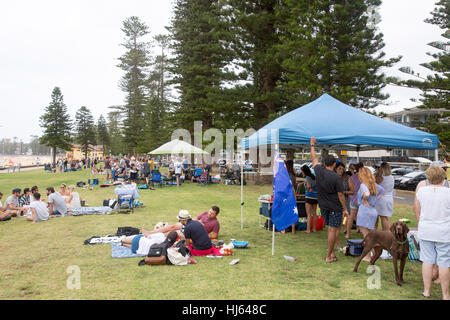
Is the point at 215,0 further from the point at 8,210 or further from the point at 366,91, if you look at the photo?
the point at 8,210

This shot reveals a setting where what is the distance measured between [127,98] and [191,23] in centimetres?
2342

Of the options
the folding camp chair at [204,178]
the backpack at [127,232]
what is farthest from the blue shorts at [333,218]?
the folding camp chair at [204,178]

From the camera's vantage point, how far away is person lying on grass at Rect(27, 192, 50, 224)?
8445 millimetres

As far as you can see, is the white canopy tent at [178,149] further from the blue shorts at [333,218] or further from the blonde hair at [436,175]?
the blonde hair at [436,175]

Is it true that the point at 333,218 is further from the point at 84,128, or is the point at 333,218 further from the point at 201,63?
the point at 84,128

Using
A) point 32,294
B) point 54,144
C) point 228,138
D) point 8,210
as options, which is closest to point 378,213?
point 32,294

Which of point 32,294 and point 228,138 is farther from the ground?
point 228,138

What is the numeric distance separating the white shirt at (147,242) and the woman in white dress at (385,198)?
13.4 feet

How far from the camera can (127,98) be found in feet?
147

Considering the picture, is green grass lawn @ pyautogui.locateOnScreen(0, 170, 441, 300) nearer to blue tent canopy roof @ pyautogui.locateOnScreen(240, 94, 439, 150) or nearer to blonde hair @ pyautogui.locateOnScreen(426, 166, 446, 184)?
blonde hair @ pyautogui.locateOnScreen(426, 166, 446, 184)

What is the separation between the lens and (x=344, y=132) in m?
5.89

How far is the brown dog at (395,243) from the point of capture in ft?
13.4

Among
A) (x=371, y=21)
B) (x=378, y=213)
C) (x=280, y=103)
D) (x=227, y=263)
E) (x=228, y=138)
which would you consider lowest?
(x=227, y=263)

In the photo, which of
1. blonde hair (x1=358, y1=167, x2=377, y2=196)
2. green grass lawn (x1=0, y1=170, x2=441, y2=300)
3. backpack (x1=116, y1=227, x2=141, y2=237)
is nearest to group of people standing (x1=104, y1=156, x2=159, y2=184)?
green grass lawn (x1=0, y1=170, x2=441, y2=300)
